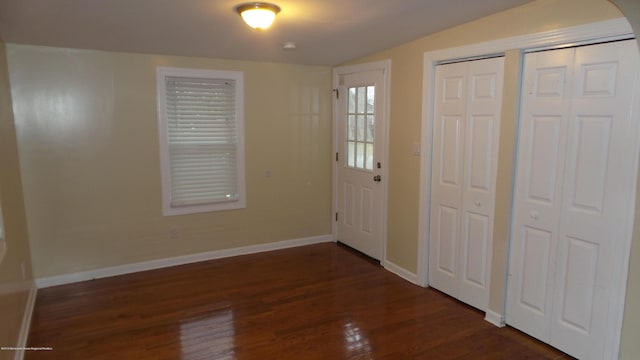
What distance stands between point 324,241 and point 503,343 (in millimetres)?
2683

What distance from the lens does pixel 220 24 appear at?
10.4ft

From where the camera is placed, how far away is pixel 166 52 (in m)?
3.97

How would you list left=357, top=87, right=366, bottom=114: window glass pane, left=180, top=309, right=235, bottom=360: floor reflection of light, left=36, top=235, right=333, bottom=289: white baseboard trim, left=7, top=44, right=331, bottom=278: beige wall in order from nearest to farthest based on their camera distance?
left=180, top=309, right=235, bottom=360: floor reflection of light → left=7, top=44, right=331, bottom=278: beige wall → left=36, top=235, right=333, bottom=289: white baseboard trim → left=357, top=87, right=366, bottom=114: window glass pane

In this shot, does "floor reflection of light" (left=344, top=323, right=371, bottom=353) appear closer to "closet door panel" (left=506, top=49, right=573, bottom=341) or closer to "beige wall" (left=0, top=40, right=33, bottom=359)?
"closet door panel" (left=506, top=49, right=573, bottom=341)

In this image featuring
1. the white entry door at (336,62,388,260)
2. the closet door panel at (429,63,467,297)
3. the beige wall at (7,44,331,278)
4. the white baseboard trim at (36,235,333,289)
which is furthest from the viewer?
the white entry door at (336,62,388,260)

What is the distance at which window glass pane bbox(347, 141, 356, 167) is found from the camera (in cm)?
479

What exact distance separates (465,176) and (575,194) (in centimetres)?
87

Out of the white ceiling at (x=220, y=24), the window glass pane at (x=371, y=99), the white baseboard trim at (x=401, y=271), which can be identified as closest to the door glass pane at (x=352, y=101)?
the window glass pane at (x=371, y=99)

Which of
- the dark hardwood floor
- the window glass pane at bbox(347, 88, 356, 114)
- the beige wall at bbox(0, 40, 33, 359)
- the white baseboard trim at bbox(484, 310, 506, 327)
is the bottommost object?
the dark hardwood floor

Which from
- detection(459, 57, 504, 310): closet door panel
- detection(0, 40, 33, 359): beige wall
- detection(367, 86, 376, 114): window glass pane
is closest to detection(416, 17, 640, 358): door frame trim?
detection(459, 57, 504, 310): closet door panel

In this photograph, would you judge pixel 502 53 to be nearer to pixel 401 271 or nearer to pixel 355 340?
pixel 401 271

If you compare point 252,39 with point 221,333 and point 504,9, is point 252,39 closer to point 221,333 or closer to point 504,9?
point 504,9

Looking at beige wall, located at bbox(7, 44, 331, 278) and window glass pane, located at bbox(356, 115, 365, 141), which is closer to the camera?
beige wall, located at bbox(7, 44, 331, 278)

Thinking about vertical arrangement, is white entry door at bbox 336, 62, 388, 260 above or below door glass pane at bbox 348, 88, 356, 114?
below
